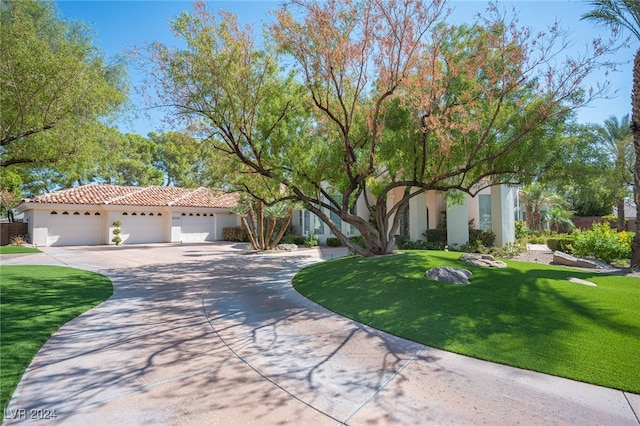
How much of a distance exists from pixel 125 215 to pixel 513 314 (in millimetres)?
27576

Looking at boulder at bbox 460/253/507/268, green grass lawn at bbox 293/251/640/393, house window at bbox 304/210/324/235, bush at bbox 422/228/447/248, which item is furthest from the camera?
house window at bbox 304/210/324/235

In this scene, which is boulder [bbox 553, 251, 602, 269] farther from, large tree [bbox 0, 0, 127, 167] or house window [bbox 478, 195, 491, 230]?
large tree [bbox 0, 0, 127, 167]

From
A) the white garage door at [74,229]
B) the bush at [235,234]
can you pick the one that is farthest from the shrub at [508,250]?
the white garage door at [74,229]

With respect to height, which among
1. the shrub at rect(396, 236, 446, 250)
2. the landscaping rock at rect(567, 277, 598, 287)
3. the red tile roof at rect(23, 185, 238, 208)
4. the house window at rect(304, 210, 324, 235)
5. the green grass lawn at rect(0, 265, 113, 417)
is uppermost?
the red tile roof at rect(23, 185, 238, 208)

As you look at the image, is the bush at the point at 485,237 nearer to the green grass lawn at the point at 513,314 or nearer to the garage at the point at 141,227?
the green grass lawn at the point at 513,314

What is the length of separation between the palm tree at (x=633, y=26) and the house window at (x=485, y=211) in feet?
25.9

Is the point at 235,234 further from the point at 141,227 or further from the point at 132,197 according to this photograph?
the point at 132,197

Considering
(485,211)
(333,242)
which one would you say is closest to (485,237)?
(485,211)

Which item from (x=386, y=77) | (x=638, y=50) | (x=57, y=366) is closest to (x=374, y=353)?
(x=57, y=366)

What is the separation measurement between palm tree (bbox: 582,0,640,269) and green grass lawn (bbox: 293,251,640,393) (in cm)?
296

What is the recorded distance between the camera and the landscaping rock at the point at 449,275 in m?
7.59

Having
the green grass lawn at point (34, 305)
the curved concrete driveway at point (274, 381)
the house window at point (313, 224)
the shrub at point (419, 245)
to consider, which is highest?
the house window at point (313, 224)

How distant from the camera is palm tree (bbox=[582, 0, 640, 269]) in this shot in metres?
10.0

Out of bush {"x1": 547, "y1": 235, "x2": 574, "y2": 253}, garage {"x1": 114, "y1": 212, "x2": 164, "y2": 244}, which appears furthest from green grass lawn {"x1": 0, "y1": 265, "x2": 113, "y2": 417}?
bush {"x1": 547, "y1": 235, "x2": 574, "y2": 253}
